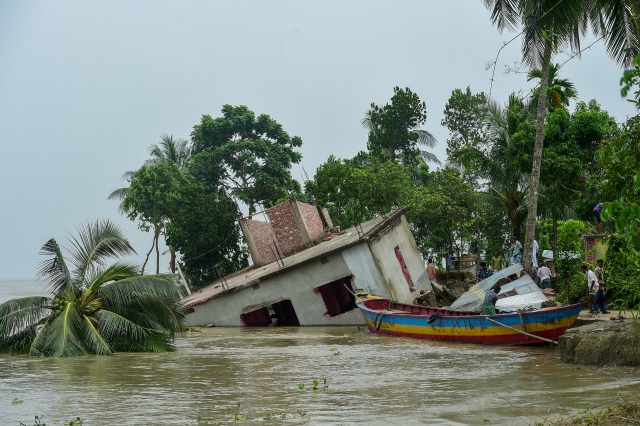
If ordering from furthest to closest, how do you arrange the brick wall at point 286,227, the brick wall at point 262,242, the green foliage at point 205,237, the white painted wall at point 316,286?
the green foliage at point 205,237, the brick wall at point 262,242, the brick wall at point 286,227, the white painted wall at point 316,286

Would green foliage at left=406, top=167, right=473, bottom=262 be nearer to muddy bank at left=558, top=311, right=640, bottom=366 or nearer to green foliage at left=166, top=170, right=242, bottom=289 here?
green foliage at left=166, top=170, right=242, bottom=289

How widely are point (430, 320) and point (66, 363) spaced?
9176 millimetres

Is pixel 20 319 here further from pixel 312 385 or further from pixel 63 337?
pixel 312 385

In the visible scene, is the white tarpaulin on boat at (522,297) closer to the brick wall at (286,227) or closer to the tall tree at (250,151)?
the brick wall at (286,227)

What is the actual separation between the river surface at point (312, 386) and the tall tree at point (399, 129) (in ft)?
116

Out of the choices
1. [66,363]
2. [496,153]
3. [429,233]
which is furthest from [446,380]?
[429,233]

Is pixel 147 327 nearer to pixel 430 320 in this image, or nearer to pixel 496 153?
pixel 430 320

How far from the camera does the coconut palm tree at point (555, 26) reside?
65.3 feet

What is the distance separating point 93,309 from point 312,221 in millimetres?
16874

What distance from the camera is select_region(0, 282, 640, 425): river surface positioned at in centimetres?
1147

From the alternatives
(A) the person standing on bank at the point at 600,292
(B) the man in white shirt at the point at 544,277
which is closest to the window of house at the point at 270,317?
(B) the man in white shirt at the point at 544,277

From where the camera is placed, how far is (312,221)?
35.9m

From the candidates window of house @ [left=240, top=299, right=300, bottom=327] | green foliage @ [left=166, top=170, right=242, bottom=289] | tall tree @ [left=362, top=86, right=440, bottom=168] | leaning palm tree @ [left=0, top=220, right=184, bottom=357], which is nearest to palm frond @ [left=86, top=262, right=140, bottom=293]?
leaning palm tree @ [left=0, top=220, right=184, bottom=357]

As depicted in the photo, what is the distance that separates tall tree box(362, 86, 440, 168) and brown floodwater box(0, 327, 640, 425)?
35.2 m
